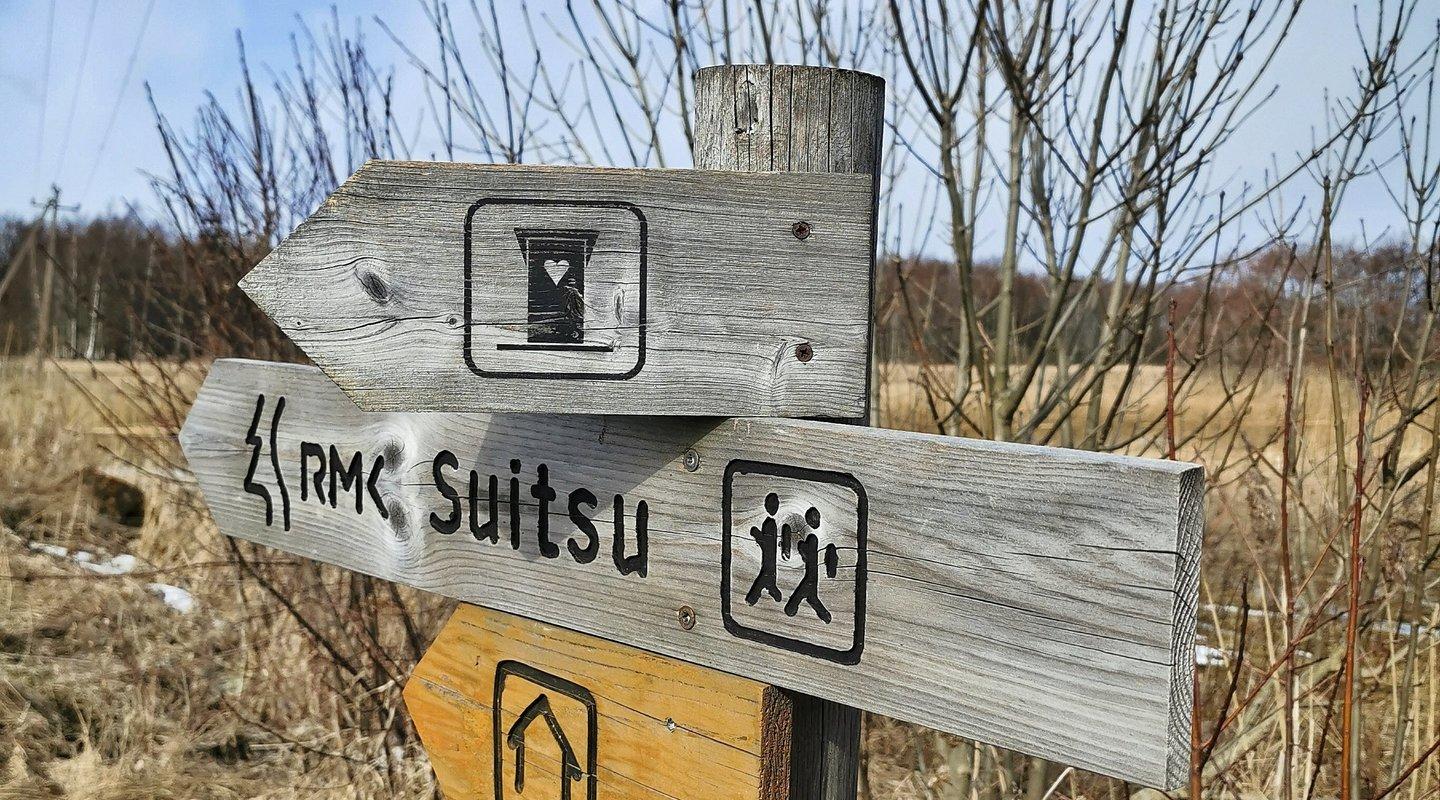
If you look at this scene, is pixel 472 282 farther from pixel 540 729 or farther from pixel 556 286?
pixel 540 729

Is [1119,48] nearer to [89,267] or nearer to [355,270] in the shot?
[355,270]

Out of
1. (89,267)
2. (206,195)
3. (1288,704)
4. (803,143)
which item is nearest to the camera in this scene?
(803,143)

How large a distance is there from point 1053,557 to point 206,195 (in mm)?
3930

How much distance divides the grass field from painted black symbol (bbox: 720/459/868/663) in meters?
0.87

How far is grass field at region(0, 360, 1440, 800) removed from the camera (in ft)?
8.22

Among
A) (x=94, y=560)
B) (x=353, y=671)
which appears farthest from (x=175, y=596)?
(x=353, y=671)

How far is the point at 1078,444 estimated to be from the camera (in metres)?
2.72

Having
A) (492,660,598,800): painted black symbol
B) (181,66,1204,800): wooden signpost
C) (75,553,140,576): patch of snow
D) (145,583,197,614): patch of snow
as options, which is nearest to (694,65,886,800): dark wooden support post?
(181,66,1204,800): wooden signpost

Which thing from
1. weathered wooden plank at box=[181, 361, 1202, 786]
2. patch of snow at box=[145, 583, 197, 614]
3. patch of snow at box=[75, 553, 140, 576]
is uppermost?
weathered wooden plank at box=[181, 361, 1202, 786]

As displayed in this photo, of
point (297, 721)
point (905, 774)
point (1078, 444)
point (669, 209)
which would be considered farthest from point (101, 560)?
point (669, 209)

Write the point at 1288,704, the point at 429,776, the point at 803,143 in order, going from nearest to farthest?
the point at 803,143 < the point at 1288,704 < the point at 429,776

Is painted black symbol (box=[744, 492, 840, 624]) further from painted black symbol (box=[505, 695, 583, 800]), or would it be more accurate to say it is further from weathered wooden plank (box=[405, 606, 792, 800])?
painted black symbol (box=[505, 695, 583, 800])

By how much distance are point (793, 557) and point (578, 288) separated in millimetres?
394

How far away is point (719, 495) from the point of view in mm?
1192
